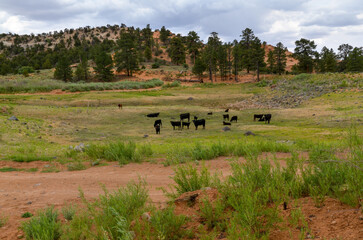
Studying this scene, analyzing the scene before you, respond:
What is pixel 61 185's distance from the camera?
7.32 metres

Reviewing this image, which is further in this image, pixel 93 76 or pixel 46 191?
pixel 93 76

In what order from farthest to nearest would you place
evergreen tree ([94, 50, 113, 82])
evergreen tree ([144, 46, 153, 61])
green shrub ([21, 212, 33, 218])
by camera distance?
evergreen tree ([144, 46, 153, 61]) → evergreen tree ([94, 50, 113, 82]) → green shrub ([21, 212, 33, 218])

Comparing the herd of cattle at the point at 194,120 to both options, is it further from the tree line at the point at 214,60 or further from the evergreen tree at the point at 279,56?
the evergreen tree at the point at 279,56

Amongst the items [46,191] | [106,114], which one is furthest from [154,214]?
[106,114]

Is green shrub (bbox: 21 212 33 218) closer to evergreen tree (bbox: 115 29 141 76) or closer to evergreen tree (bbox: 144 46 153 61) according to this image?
evergreen tree (bbox: 115 29 141 76)

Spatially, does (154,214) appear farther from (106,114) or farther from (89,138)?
(106,114)

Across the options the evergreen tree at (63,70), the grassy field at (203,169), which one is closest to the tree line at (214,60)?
the evergreen tree at (63,70)

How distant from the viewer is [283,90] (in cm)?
4453

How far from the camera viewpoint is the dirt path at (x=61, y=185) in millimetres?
5352

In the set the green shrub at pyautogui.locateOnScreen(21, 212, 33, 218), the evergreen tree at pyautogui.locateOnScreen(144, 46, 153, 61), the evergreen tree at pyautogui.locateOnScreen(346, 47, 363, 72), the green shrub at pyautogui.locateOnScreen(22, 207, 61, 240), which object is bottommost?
the green shrub at pyautogui.locateOnScreen(21, 212, 33, 218)

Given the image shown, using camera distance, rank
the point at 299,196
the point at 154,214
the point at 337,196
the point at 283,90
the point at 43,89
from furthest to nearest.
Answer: the point at 43,89 < the point at 283,90 < the point at 299,196 < the point at 337,196 < the point at 154,214

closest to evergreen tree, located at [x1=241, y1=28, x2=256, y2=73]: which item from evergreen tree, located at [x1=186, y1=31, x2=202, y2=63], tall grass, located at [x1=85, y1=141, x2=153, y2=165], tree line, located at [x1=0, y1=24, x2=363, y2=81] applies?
tree line, located at [x1=0, y1=24, x2=363, y2=81]

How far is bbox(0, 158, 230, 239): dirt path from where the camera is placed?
535 cm

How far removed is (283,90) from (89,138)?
36.9 metres
